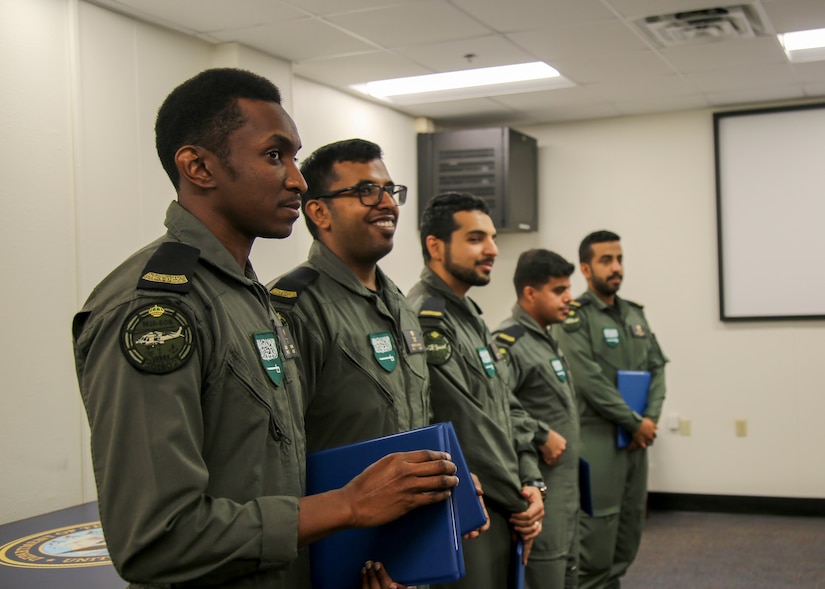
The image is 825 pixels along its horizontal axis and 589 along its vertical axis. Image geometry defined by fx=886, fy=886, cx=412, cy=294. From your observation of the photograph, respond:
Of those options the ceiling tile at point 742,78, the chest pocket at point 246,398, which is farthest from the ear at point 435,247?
the ceiling tile at point 742,78

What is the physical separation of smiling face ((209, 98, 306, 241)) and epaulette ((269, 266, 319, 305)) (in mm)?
601

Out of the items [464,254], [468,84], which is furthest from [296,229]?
[464,254]

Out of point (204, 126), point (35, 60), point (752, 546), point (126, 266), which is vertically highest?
point (35, 60)

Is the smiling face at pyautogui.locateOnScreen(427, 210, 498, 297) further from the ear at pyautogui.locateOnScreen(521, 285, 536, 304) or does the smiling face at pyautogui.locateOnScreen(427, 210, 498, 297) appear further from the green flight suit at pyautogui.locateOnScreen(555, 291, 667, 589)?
the green flight suit at pyautogui.locateOnScreen(555, 291, 667, 589)

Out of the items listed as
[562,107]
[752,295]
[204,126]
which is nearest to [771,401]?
[752,295]

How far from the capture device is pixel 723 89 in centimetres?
521

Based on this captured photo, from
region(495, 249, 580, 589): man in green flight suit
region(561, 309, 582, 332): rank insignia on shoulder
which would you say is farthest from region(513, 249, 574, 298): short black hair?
region(561, 309, 582, 332): rank insignia on shoulder

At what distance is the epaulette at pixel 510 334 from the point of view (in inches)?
129

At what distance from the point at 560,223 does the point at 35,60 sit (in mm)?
3765

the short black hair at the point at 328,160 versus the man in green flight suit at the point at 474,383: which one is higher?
the short black hair at the point at 328,160

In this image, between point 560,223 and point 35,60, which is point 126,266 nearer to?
point 35,60

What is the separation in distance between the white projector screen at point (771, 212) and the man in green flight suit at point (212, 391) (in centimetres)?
477

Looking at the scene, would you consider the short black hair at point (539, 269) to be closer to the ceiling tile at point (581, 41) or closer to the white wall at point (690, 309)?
the ceiling tile at point (581, 41)

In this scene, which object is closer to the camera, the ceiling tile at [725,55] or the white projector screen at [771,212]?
the ceiling tile at [725,55]
